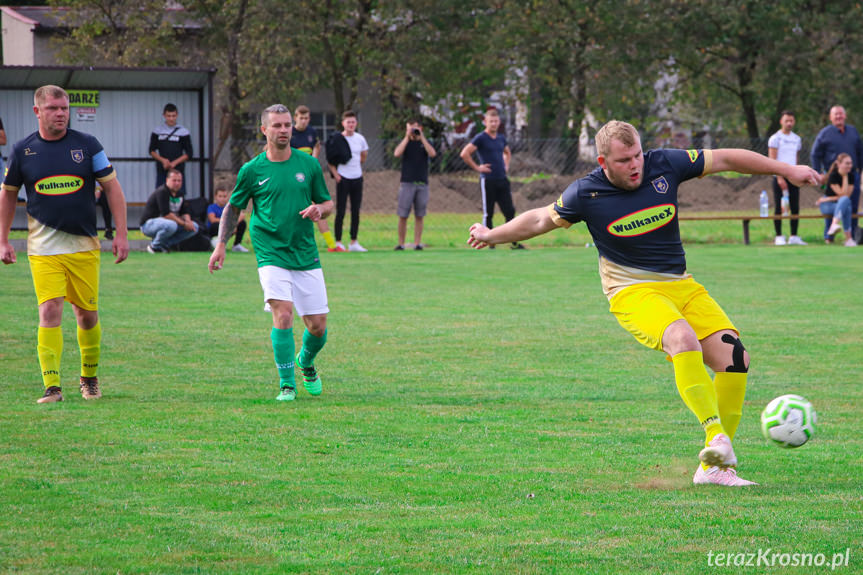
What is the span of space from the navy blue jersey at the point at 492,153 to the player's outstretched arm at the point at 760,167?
46.7 feet

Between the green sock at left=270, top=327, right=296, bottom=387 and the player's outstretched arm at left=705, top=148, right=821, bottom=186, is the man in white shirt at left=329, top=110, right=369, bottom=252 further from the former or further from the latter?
the player's outstretched arm at left=705, top=148, right=821, bottom=186

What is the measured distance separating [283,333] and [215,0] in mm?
29398

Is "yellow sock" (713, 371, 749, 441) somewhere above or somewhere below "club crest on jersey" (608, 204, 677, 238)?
below

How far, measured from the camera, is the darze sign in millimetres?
21922

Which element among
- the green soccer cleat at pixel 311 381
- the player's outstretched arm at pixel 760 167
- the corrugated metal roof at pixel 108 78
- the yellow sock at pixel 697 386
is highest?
the corrugated metal roof at pixel 108 78

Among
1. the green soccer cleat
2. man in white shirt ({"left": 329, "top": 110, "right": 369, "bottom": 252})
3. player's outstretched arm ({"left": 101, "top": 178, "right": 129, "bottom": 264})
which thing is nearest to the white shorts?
the green soccer cleat

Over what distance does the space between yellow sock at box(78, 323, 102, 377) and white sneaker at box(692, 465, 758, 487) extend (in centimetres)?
445

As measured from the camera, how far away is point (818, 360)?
9.61 m

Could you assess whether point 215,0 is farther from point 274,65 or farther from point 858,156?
point 858,156

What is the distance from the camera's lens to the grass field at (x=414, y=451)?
463 cm

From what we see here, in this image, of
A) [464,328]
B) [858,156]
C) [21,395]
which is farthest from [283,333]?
[858,156]

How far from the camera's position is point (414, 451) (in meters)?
6.51

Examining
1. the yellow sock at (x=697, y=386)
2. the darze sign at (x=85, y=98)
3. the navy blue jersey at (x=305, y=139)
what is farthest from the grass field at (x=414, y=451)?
the darze sign at (x=85, y=98)

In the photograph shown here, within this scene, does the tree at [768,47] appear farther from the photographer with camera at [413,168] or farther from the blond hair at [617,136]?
the blond hair at [617,136]
